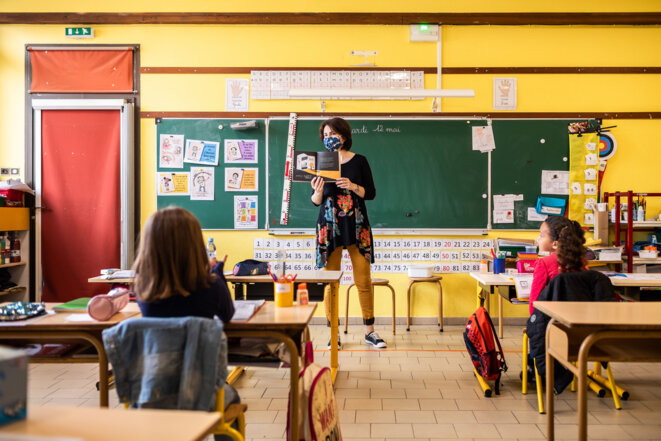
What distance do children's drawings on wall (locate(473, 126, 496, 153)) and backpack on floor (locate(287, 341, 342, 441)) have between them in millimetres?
3545

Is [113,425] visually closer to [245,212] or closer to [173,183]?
[245,212]

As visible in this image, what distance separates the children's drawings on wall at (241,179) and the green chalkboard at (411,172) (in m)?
0.17

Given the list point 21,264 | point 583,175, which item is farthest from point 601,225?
point 21,264

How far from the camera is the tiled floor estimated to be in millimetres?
2520

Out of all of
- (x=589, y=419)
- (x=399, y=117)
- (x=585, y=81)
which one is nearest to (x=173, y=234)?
(x=589, y=419)

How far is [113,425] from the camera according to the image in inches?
37.8

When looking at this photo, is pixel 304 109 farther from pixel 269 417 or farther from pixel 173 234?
pixel 173 234

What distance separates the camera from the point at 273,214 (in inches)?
198

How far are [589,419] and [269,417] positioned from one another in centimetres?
173

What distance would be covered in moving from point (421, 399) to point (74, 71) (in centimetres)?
456

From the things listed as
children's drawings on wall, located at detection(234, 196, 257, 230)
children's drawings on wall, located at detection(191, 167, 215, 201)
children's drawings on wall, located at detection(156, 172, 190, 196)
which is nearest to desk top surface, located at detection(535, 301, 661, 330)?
children's drawings on wall, located at detection(234, 196, 257, 230)

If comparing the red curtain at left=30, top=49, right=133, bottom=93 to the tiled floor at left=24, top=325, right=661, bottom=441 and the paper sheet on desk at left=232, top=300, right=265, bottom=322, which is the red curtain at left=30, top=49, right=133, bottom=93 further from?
the paper sheet on desk at left=232, top=300, right=265, bottom=322

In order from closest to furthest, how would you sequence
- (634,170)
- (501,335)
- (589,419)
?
(589,419), (501,335), (634,170)

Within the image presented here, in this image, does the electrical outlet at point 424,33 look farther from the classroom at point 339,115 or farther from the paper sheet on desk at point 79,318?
the paper sheet on desk at point 79,318
